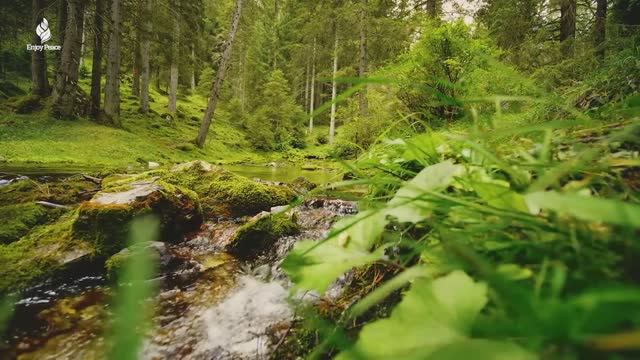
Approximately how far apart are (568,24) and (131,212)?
A: 11688 mm

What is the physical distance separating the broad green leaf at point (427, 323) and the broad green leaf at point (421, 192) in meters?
0.21

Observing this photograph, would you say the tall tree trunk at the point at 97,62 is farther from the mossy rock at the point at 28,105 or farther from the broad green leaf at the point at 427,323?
the broad green leaf at the point at 427,323

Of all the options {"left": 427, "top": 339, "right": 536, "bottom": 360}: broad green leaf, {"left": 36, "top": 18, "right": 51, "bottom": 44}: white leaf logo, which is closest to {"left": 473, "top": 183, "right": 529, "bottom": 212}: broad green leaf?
{"left": 427, "top": 339, "right": 536, "bottom": 360}: broad green leaf

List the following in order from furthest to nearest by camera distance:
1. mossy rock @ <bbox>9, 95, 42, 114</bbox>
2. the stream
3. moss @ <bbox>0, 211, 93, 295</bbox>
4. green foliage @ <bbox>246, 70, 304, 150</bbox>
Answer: green foliage @ <bbox>246, 70, 304, 150</bbox>
mossy rock @ <bbox>9, 95, 42, 114</bbox>
moss @ <bbox>0, 211, 93, 295</bbox>
the stream

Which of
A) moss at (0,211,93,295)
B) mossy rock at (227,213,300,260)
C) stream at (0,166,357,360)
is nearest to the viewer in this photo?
stream at (0,166,357,360)

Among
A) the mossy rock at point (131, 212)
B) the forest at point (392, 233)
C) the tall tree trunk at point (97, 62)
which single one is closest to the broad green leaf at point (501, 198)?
the forest at point (392, 233)

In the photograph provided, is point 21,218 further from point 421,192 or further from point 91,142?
point 91,142

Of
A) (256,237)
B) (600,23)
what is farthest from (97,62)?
(600,23)

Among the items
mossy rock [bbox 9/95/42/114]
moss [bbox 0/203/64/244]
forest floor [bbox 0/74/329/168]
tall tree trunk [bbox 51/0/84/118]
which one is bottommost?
moss [bbox 0/203/64/244]

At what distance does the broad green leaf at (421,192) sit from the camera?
725 mm

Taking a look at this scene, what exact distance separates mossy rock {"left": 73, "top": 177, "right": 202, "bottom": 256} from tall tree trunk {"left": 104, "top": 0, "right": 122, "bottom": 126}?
44.6 feet

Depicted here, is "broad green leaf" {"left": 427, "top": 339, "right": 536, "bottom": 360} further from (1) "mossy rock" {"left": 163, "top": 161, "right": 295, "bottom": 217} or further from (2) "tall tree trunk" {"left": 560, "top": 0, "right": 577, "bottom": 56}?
(2) "tall tree trunk" {"left": 560, "top": 0, "right": 577, "bottom": 56}

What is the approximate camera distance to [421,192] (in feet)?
2.43

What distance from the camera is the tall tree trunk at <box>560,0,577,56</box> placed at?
940cm
